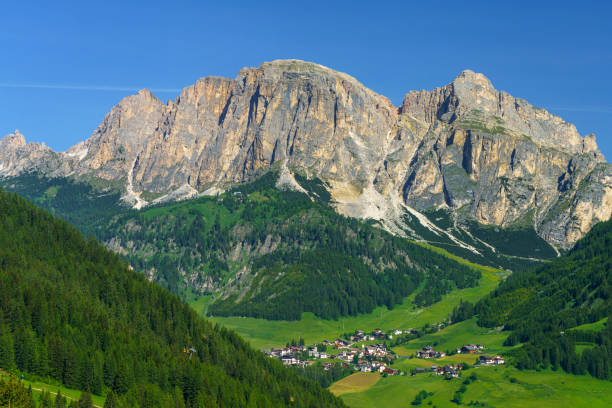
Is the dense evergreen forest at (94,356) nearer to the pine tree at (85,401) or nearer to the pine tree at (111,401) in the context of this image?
the pine tree at (111,401)

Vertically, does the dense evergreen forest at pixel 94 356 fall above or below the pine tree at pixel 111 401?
above

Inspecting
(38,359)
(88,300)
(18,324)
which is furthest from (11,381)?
(88,300)

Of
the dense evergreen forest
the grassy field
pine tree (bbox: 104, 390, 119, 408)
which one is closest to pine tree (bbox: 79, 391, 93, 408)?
pine tree (bbox: 104, 390, 119, 408)

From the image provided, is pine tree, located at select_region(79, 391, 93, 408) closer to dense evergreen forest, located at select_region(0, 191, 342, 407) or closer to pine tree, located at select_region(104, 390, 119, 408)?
pine tree, located at select_region(104, 390, 119, 408)

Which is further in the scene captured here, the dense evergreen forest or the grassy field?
the dense evergreen forest

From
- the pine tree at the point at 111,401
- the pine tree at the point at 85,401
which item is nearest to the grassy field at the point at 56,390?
the pine tree at the point at 111,401

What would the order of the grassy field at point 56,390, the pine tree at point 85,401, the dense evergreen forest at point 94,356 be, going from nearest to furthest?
the pine tree at point 85,401, the grassy field at point 56,390, the dense evergreen forest at point 94,356

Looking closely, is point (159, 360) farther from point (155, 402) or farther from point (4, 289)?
point (4, 289)

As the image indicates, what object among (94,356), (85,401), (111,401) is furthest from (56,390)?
(94,356)

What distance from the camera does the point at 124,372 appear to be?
540ft

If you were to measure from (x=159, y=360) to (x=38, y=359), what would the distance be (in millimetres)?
33181

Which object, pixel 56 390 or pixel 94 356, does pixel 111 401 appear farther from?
pixel 94 356

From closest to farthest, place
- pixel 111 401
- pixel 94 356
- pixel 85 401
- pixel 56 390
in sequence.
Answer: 1. pixel 85 401
2. pixel 111 401
3. pixel 56 390
4. pixel 94 356

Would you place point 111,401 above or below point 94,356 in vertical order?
below
